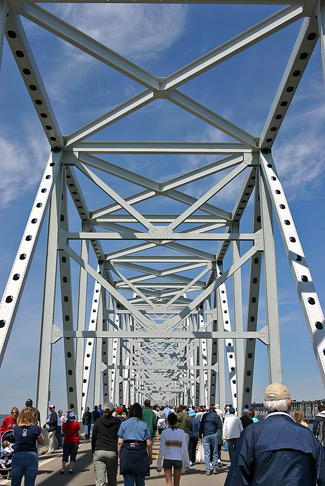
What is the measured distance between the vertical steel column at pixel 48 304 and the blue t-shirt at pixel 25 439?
727cm

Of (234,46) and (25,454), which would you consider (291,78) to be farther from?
(25,454)

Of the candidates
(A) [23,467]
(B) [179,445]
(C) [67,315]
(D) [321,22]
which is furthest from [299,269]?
(C) [67,315]

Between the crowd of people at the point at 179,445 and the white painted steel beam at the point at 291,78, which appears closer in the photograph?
the crowd of people at the point at 179,445

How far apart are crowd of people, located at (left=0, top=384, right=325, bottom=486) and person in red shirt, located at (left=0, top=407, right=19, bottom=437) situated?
2 cm

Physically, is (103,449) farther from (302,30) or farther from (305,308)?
(302,30)

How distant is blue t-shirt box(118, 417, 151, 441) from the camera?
6566mm

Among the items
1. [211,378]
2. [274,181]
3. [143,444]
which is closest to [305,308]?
[274,181]

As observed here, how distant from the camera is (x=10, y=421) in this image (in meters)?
10.8

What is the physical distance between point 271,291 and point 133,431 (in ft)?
29.5

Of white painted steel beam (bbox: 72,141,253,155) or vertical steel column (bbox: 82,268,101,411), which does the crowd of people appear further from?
white painted steel beam (bbox: 72,141,253,155)

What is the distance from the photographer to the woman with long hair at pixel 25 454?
6.56 metres

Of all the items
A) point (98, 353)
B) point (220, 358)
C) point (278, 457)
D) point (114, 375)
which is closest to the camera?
point (278, 457)

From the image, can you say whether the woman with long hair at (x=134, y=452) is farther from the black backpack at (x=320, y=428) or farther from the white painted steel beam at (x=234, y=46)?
the white painted steel beam at (x=234, y=46)

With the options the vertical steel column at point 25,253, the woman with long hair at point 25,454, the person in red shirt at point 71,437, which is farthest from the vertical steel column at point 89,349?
the woman with long hair at point 25,454
